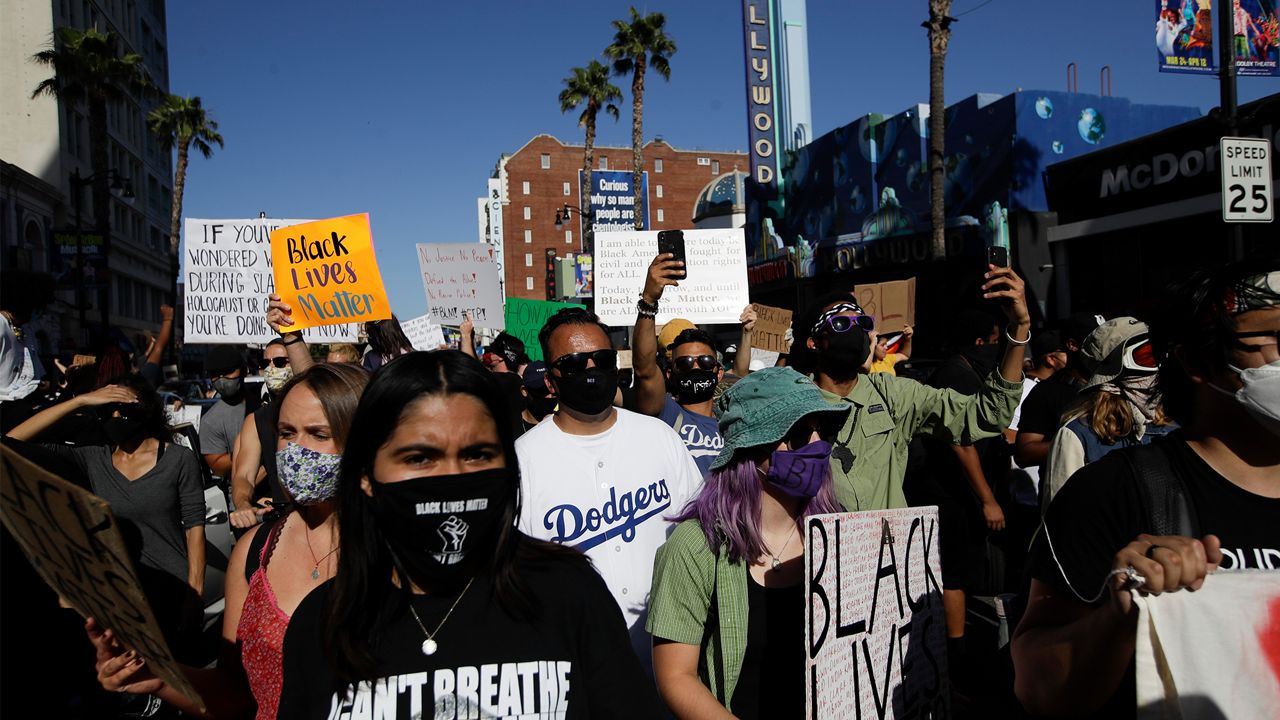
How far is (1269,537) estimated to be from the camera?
1920 millimetres

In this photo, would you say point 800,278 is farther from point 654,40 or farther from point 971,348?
point 971,348

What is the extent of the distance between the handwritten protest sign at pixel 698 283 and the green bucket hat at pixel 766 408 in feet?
17.7

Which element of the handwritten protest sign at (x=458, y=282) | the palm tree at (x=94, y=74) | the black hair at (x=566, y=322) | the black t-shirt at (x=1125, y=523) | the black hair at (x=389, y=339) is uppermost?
the palm tree at (x=94, y=74)

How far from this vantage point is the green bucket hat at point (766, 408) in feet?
8.93

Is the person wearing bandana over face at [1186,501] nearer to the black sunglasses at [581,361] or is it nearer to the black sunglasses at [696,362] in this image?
the black sunglasses at [581,361]

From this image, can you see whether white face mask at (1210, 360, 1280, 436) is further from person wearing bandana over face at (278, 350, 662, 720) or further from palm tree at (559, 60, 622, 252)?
palm tree at (559, 60, 622, 252)

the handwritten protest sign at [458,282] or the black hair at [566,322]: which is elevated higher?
the handwritten protest sign at [458,282]

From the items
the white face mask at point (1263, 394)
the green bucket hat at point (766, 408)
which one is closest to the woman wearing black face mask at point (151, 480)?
the green bucket hat at point (766, 408)

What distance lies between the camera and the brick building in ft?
307

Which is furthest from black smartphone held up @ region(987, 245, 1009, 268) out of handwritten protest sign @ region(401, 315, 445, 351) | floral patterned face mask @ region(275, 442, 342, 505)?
handwritten protest sign @ region(401, 315, 445, 351)

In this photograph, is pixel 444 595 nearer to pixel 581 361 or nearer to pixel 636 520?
pixel 636 520

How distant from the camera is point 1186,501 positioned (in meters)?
1.94

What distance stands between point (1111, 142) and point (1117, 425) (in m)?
18.3

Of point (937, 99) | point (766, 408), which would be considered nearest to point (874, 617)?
point (766, 408)
